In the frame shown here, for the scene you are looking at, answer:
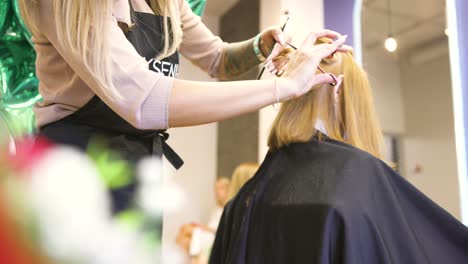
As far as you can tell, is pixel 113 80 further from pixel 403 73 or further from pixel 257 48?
pixel 403 73

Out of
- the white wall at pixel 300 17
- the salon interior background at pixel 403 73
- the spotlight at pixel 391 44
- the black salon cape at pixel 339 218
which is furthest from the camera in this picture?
the spotlight at pixel 391 44

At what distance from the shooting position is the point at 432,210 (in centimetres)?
127

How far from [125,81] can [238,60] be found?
1.99 feet

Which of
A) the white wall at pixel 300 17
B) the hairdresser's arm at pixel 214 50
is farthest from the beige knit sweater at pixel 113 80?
the white wall at pixel 300 17

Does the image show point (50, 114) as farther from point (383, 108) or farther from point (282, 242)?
point (383, 108)

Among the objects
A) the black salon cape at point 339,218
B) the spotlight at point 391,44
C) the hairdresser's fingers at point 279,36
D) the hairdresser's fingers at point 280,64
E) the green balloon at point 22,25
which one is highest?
the spotlight at point 391,44

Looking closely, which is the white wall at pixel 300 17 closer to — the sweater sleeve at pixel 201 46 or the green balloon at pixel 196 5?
the green balloon at pixel 196 5

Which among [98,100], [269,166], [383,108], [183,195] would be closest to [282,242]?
[269,166]

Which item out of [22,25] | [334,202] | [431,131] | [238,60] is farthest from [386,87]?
[22,25]

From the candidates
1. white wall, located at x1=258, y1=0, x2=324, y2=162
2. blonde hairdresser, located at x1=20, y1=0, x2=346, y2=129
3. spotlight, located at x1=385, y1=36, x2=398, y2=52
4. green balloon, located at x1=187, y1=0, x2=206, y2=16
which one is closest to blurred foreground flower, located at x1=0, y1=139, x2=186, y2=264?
blonde hairdresser, located at x1=20, y1=0, x2=346, y2=129

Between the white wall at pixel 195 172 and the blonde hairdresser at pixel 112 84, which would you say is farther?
the white wall at pixel 195 172

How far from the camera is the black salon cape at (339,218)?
115cm

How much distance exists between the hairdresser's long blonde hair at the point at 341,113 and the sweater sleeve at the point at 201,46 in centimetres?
26

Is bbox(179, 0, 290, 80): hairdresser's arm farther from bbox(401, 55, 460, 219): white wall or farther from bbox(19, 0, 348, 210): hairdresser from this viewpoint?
bbox(401, 55, 460, 219): white wall
